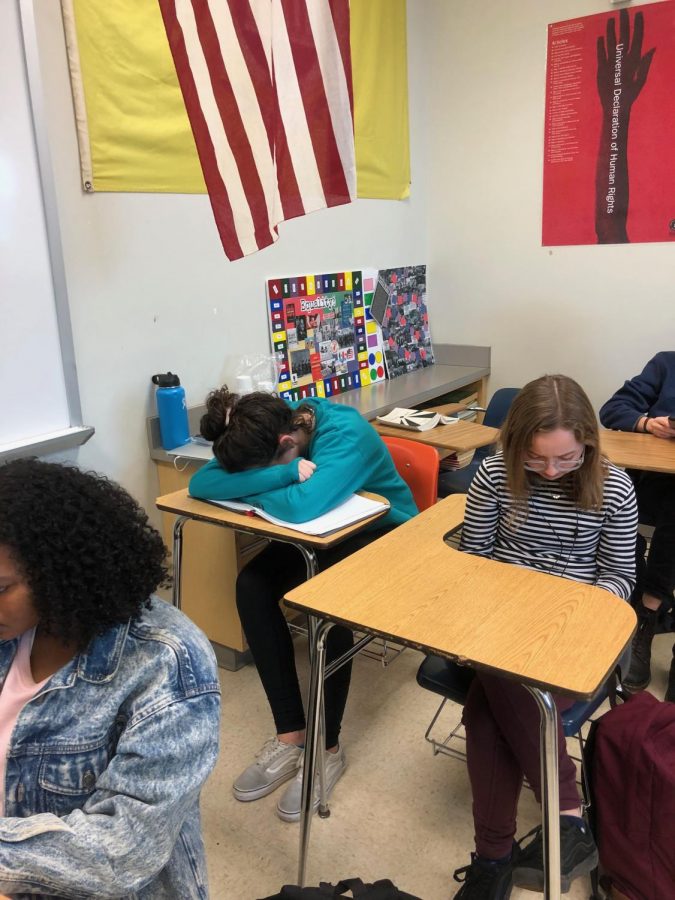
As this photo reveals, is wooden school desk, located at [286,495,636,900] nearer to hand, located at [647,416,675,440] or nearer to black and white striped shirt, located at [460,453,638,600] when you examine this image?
black and white striped shirt, located at [460,453,638,600]

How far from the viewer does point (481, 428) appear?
2857 millimetres

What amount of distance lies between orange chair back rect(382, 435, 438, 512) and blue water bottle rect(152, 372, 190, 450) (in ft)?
2.49

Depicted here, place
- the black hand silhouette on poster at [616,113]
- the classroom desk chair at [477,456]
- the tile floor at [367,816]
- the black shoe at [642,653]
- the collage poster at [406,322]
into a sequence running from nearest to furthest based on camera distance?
the tile floor at [367,816], the black shoe at [642,653], the classroom desk chair at [477,456], the black hand silhouette on poster at [616,113], the collage poster at [406,322]

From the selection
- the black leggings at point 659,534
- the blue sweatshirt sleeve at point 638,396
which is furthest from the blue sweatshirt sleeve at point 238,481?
the blue sweatshirt sleeve at point 638,396

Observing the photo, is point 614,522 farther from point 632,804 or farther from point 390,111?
point 390,111

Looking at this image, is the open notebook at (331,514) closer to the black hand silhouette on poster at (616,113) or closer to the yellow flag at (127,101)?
the yellow flag at (127,101)

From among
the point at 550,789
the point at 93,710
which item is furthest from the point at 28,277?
the point at 550,789

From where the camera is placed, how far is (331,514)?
6.25 ft

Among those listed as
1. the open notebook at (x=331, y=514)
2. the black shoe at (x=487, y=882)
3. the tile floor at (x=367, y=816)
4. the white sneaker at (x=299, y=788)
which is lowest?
the tile floor at (x=367, y=816)

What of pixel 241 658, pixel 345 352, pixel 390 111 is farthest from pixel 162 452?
pixel 390 111

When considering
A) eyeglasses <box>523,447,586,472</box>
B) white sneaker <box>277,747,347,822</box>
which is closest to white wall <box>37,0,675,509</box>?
white sneaker <box>277,747,347,822</box>

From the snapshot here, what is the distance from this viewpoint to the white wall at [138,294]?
2176 millimetres

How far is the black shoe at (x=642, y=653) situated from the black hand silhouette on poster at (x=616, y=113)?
1.88 meters

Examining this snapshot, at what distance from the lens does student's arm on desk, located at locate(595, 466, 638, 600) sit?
5.27ft
